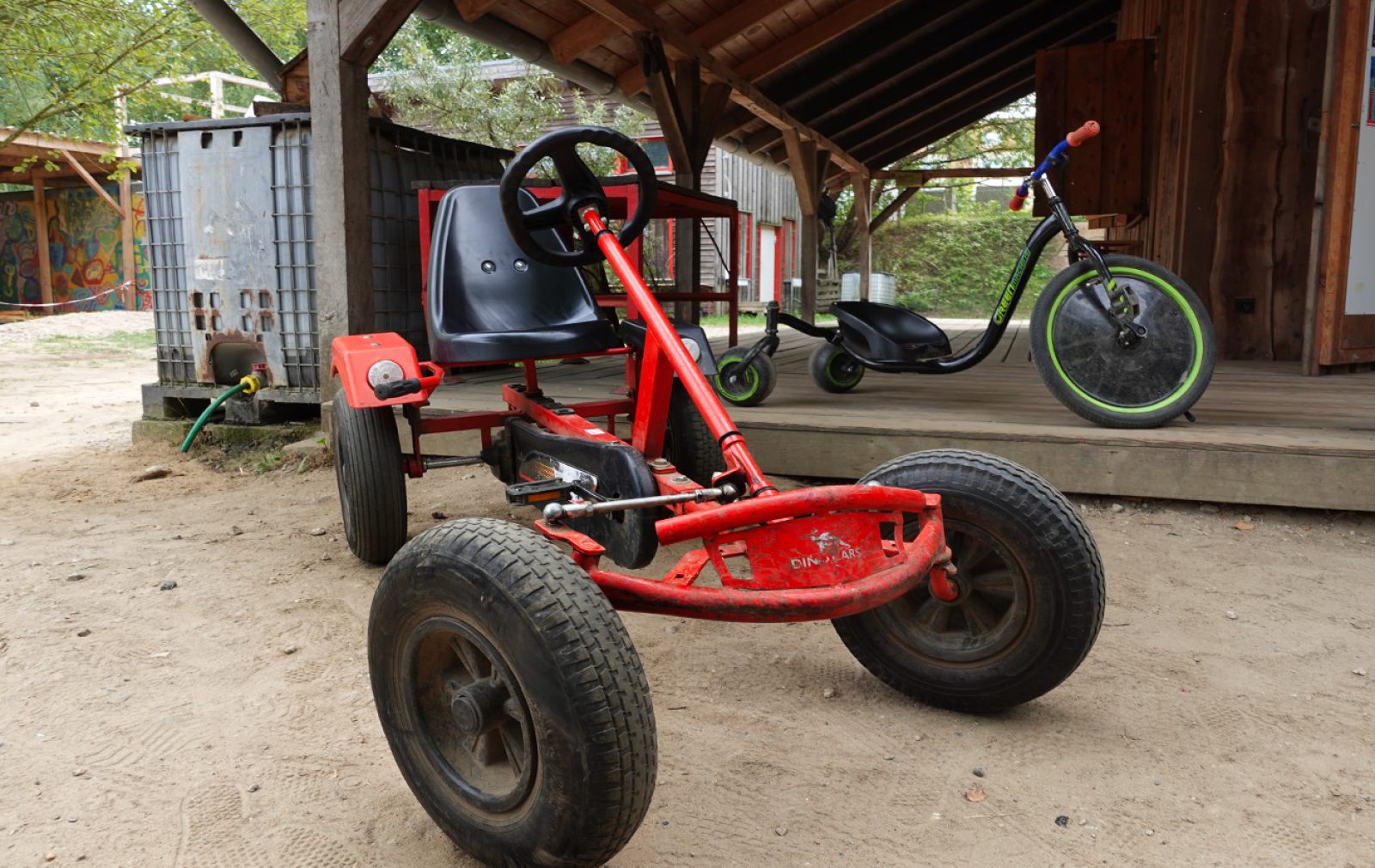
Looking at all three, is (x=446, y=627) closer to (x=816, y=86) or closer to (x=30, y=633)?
(x=30, y=633)

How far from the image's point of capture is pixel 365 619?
249 cm

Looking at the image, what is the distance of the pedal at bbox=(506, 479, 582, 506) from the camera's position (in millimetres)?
1998

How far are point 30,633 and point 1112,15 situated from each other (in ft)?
38.2

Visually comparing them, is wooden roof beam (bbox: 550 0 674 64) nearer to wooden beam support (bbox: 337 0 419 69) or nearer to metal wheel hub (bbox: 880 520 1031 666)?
wooden beam support (bbox: 337 0 419 69)

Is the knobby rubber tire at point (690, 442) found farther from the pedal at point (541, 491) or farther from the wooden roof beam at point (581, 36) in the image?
the wooden roof beam at point (581, 36)

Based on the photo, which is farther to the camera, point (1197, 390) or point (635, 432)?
point (1197, 390)

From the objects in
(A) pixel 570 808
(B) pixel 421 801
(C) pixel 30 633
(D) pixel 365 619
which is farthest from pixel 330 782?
(C) pixel 30 633

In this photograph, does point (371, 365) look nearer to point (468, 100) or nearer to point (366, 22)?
point (366, 22)

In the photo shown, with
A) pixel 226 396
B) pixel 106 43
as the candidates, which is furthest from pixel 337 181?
pixel 106 43

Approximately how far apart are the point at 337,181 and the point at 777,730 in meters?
3.13

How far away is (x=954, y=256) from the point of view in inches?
961

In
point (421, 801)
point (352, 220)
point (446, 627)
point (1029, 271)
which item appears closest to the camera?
point (446, 627)

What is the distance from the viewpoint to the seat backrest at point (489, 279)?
2.70 meters

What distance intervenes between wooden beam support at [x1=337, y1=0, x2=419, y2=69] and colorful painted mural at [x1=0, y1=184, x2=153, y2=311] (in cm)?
1636
